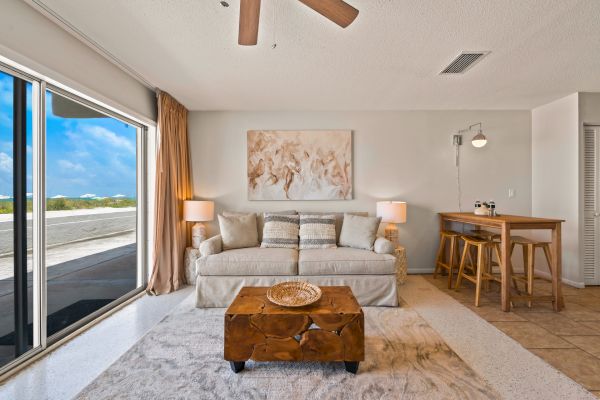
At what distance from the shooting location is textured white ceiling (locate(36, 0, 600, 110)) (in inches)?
71.7

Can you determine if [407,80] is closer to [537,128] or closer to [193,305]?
[537,128]

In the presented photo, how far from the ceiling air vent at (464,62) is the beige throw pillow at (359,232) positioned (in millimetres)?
1754

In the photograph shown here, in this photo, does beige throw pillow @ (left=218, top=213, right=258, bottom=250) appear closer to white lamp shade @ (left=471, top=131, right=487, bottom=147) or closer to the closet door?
white lamp shade @ (left=471, top=131, right=487, bottom=147)

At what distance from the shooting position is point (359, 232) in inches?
127

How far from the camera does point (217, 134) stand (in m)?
3.88

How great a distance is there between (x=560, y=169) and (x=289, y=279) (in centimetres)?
Result: 382

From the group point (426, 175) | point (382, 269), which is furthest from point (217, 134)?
point (426, 175)

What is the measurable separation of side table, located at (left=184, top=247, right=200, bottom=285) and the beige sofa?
69cm

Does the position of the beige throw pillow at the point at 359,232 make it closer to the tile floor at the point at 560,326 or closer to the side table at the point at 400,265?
the side table at the point at 400,265

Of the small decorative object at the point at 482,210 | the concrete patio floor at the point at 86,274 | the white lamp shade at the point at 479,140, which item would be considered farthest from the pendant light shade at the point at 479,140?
the concrete patio floor at the point at 86,274

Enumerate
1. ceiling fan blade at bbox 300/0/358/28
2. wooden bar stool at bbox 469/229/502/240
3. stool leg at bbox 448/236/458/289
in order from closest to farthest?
ceiling fan blade at bbox 300/0/358/28
wooden bar stool at bbox 469/229/502/240
stool leg at bbox 448/236/458/289

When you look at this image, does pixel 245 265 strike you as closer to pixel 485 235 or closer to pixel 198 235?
pixel 198 235

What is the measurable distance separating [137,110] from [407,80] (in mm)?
3005

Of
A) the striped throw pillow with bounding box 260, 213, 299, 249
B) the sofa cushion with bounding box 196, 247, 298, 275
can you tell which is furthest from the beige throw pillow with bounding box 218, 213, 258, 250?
the sofa cushion with bounding box 196, 247, 298, 275
